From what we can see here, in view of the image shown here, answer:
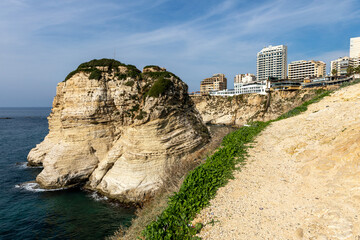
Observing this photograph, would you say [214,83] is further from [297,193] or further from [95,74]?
[297,193]

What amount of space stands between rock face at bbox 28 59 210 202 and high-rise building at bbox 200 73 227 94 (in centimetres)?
9522

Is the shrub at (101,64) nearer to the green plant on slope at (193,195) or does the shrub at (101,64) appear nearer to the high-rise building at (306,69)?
the green plant on slope at (193,195)

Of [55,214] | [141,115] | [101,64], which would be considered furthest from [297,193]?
[101,64]

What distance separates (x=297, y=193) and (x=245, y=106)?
198 ft

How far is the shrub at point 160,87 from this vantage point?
2047cm

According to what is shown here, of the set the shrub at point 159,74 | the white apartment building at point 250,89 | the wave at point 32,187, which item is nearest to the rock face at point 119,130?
the shrub at point 159,74

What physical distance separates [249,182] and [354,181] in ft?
11.3

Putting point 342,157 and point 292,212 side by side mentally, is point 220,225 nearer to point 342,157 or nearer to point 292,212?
point 292,212

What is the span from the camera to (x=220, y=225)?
20.2 feet

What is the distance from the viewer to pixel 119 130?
22531 mm

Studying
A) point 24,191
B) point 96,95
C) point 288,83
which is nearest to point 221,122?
point 288,83

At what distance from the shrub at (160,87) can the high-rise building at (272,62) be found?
103391 millimetres

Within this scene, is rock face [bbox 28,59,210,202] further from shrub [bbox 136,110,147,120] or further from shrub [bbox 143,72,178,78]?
shrub [bbox 143,72,178,78]

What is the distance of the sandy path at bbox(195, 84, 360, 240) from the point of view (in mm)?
5566
